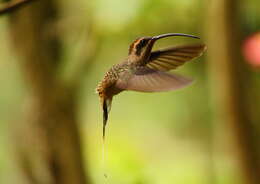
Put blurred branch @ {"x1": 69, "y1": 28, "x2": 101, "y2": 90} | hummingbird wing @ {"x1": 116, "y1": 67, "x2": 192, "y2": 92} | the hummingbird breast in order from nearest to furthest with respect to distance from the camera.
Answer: hummingbird wing @ {"x1": 116, "y1": 67, "x2": 192, "y2": 92}
the hummingbird breast
blurred branch @ {"x1": 69, "y1": 28, "x2": 101, "y2": 90}

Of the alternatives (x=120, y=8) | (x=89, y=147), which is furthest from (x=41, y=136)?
(x=89, y=147)

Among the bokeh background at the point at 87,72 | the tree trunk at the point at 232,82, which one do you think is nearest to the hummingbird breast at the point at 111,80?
the bokeh background at the point at 87,72

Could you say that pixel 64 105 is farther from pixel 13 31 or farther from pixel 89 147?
pixel 89 147

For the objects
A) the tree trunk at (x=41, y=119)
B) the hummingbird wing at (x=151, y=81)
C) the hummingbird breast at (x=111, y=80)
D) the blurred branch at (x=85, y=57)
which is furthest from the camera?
the blurred branch at (x=85, y=57)

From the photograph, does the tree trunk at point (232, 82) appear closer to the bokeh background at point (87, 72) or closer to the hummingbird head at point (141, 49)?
the bokeh background at point (87, 72)

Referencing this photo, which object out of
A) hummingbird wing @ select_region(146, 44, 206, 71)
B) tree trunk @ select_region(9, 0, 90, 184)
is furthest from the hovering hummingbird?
tree trunk @ select_region(9, 0, 90, 184)

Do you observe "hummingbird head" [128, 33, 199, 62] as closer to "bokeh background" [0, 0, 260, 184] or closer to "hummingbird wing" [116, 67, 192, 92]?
"hummingbird wing" [116, 67, 192, 92]
